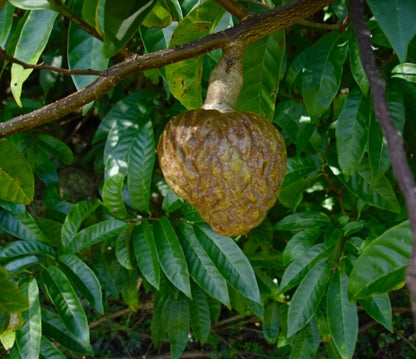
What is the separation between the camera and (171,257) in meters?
1.74

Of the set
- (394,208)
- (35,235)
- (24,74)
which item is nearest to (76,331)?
(35,235)

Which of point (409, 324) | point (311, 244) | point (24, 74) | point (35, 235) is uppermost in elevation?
point (24, 74)

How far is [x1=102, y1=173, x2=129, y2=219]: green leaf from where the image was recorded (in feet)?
5.77

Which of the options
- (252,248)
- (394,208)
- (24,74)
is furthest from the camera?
(252,248)

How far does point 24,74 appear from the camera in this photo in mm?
1341

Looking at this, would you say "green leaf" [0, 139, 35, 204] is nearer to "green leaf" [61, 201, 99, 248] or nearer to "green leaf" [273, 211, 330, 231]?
"green leaf" [61, 201, 99, 248]

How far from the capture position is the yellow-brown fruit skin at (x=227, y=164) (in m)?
0.92

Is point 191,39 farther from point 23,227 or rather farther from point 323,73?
point 23,227

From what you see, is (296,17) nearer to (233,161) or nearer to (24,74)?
(233,161)

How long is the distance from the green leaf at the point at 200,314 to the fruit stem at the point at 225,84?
4.50ft

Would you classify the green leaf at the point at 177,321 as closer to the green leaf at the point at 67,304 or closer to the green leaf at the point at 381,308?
the green leaf at the point at 67,304

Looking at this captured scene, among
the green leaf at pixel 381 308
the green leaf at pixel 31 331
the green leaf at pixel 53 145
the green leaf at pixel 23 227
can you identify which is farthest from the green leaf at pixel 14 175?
the green leaf at pixel 53 145

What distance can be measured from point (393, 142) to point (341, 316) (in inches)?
51.9

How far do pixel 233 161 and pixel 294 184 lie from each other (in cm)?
92
